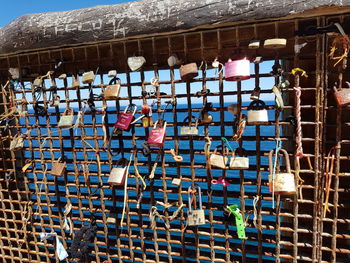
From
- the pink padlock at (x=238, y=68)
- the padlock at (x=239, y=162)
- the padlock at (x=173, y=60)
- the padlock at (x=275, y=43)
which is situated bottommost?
the padlock at (x=239, y=162)

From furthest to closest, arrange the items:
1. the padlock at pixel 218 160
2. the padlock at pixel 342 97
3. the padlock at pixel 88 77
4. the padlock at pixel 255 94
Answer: the padlock at pixel 88 77 < the padlock at pixel 218 160 < the padlock at pixel 255 94 < the padlock at pixel 342 97

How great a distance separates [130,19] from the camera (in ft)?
6.05

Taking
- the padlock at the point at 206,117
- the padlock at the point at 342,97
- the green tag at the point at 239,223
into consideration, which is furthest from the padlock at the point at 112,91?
the padlock at the point at 342,97

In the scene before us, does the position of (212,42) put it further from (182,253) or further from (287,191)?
(182,253)

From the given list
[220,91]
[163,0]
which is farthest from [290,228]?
[163,0]

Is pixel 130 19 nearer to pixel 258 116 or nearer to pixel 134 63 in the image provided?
pixel 134 63

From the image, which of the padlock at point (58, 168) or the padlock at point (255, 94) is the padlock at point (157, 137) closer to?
the padlock at point (255, 94)

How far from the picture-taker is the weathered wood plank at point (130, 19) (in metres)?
1.60

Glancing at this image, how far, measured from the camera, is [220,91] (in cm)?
186

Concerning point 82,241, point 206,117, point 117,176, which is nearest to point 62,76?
point 117,176

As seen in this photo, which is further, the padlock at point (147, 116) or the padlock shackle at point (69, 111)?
the padlock shackle at point (69, 111)

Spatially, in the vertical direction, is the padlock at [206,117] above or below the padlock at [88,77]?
below

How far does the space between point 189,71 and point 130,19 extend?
1.72 ft

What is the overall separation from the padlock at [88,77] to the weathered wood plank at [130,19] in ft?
0.74
